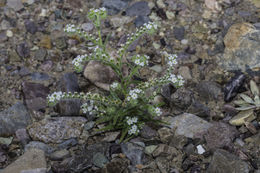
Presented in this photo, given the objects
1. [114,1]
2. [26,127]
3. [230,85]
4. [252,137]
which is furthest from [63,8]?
[252,137]

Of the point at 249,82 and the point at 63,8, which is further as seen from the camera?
the point at 63,8

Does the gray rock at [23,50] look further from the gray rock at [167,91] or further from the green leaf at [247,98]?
the green leaf at [247,98]

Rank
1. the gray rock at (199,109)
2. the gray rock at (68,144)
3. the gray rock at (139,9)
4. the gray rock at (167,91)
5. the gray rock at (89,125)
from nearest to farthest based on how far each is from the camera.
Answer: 1. the gray rock at (68,144)
2. the gray rock at (89,125)
3. the gray rock at (199,109)
4. the gray rock at (167,91)
5. the gray rock at (139,9)

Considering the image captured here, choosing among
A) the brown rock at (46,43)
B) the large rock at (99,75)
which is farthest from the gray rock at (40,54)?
the large rock at (99,75)

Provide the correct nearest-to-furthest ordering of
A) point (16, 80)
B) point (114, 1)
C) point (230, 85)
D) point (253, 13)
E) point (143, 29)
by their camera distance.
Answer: point (143, 29), point (230, 85), point (16, 80), point (253, 13), point (114, 1)

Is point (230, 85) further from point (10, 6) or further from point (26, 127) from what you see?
point (10, 6)

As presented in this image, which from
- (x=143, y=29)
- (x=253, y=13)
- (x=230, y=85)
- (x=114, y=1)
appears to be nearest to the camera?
(x=143, y=29)

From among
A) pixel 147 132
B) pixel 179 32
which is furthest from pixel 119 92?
pixel 179 32

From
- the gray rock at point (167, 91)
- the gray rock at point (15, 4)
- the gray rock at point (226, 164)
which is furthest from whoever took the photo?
the gray rock at point (15, 4)
